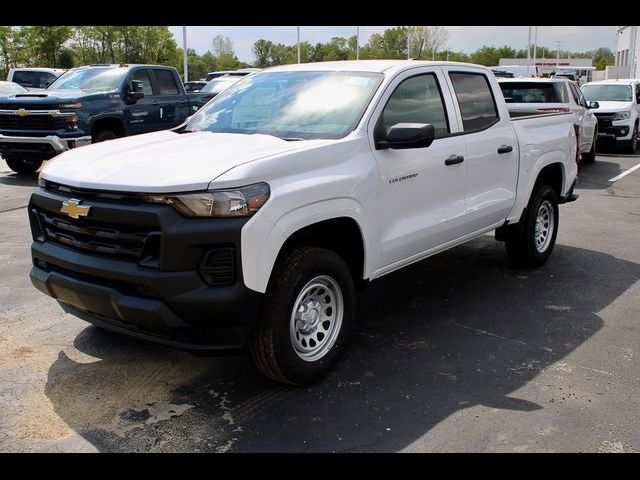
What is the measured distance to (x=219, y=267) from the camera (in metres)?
3.46

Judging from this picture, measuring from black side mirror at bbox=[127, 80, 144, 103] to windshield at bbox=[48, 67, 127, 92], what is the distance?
29 cm

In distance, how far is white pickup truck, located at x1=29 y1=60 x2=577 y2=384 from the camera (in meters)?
3.45

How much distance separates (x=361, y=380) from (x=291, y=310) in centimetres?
73

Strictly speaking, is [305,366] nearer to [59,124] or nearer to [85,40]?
[59,124]

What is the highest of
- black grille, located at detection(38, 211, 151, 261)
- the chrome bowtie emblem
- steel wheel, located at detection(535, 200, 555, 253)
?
the chrome bowtie emblem

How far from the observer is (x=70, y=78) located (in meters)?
13.4

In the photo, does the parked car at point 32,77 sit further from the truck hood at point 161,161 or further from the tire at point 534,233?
the truck hood at point 161,161

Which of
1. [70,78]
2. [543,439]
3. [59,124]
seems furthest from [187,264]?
[70,78]

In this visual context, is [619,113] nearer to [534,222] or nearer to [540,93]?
[540,93]

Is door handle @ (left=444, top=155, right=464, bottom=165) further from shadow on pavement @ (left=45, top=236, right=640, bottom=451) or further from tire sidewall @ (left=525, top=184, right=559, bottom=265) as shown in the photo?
tire sidewall @ (left=525, top=184, right=559, bottom=265)

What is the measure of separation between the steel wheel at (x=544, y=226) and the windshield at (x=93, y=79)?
908 centimetres

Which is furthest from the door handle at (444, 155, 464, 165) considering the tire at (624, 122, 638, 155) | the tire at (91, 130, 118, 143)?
the tire at (624, 122, 638, 155)

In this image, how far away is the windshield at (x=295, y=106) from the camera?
4457 millimetres
